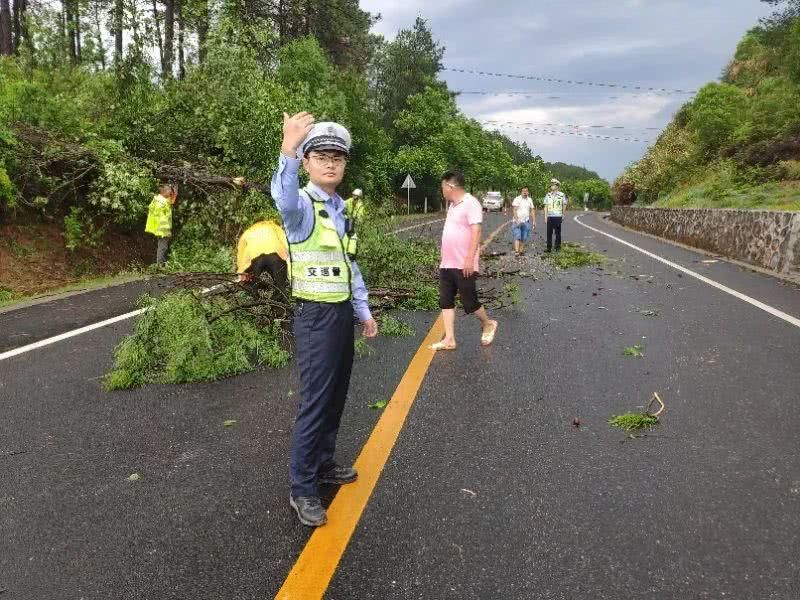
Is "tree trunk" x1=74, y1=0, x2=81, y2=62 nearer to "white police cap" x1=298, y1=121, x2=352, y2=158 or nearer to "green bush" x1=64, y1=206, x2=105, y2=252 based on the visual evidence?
"green bush" x1=64, y1=206, x2=105, y2=252

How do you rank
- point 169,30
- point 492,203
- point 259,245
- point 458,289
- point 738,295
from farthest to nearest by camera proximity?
1. point 492,203
2. point 169,30
3. point 738,295
4. point 458,289
5. point 259,245

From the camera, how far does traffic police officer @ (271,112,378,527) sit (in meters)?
3.06

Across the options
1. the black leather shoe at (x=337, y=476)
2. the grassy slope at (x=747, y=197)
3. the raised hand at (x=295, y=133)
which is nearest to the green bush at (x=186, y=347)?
the black leather shoe at (x=337, y=476)

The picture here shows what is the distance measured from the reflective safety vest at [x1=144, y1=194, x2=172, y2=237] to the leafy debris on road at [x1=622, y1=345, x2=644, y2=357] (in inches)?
374

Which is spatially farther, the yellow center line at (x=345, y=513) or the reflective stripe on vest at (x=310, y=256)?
the reflective stripe on vest at (x=310, y=256)

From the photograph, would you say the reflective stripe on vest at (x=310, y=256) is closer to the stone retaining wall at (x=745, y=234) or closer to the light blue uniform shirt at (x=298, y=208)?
the light blue uniform shirt at (x=298, y=208)

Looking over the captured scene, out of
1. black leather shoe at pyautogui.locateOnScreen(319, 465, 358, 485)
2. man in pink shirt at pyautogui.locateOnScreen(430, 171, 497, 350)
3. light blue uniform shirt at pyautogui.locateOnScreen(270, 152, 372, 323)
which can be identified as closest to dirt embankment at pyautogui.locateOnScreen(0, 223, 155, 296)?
Result: man in pink shirt at pyautogui.locateOnScreen(430, 171, 497, 350)

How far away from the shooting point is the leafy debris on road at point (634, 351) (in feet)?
20.5

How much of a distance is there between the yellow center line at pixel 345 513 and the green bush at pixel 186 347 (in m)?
1.50

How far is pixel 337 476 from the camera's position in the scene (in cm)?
348

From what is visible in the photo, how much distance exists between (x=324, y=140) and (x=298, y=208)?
33 centimetres

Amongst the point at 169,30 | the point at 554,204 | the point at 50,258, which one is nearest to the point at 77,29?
the point at 169,30

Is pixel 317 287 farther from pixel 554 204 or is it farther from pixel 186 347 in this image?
pixel 554 204

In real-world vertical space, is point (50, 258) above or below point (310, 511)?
above
